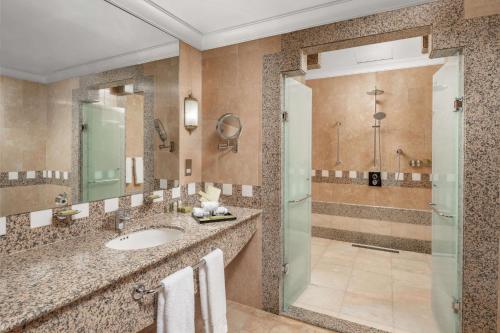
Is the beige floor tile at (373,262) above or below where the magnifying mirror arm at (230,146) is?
below

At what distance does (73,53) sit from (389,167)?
12.9ft

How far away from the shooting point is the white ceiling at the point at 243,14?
2.03 m

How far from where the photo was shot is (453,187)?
1929mm

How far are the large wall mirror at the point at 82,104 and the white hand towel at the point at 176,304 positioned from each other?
33.8 inches

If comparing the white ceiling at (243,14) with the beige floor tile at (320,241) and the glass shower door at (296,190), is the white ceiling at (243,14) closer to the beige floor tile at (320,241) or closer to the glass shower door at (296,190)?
the glass shower door at (296,190)

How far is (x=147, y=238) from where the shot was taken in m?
1.95

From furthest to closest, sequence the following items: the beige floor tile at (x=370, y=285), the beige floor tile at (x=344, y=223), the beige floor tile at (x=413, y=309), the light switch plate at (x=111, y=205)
A: the beige floor tile at (x=344, y=223) → the beige floor tile at (x=370, y=285) → the beige floor tile at (x=413, y=309) → the light switch plate at (x=111, y=205)

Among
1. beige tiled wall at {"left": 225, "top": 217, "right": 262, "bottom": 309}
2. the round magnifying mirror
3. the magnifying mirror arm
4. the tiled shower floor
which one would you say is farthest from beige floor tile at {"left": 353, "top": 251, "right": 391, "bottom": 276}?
the round magnifying mirror

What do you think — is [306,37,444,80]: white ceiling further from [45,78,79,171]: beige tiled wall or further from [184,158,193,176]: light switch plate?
[45,78,79,171]: beige tiled wall

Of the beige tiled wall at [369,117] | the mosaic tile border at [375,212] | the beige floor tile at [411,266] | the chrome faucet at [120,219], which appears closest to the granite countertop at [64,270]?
the chrome faucet at [120,219]

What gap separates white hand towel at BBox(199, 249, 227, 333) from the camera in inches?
65.9

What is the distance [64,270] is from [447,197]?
7.95 feet

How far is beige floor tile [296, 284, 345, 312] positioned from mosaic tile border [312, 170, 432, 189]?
1889 mm

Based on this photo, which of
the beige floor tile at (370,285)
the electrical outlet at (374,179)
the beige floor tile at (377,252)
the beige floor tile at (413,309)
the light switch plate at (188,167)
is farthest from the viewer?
the electrical outlet at (374,179)
